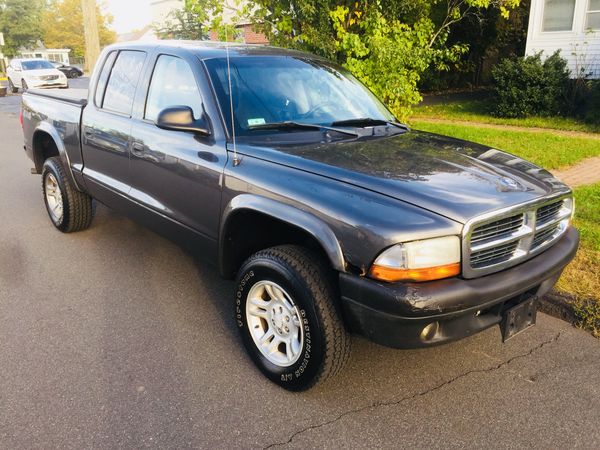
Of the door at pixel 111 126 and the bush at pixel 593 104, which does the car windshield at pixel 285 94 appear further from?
the bush at pixel 593 104

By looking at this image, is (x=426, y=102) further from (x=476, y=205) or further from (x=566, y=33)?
(x=476, y=205)

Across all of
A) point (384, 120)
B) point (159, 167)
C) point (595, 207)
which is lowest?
point (595, 207)

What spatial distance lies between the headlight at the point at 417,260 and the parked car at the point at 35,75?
24727 mm

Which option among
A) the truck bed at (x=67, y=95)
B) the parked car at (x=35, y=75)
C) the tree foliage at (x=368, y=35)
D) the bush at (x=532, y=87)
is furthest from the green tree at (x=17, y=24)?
the truck bed at (x=67, y=95)

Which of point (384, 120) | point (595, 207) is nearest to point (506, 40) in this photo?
point (595, 207)

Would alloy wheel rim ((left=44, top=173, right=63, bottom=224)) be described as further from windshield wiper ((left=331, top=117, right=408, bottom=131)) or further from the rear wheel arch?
windshield wiper ((left=331, top=117, right=408, bottom=131))

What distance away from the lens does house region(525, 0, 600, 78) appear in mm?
12977

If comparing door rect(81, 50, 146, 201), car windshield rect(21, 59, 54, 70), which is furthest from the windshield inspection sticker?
car windshield rect(21, 59, 54, 70)

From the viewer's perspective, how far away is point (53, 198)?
5.76 m

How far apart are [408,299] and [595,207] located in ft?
13.4

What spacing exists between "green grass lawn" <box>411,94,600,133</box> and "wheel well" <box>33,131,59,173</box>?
818 centimetres

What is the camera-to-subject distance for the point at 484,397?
2.93 m

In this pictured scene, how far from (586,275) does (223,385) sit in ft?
9.28

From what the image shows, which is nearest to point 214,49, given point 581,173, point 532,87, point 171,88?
point 171,88
